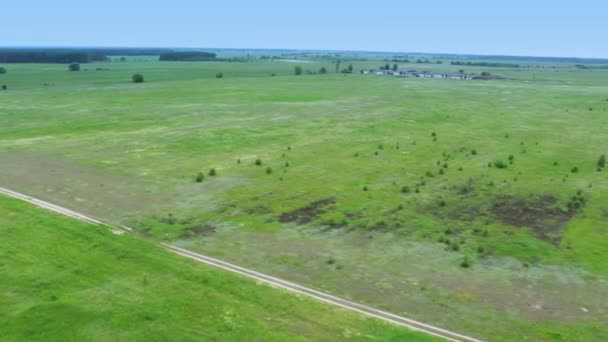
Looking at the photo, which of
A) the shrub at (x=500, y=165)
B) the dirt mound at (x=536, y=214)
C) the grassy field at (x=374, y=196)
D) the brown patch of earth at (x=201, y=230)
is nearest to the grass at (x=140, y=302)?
the grassy field at (x=374, y=196)

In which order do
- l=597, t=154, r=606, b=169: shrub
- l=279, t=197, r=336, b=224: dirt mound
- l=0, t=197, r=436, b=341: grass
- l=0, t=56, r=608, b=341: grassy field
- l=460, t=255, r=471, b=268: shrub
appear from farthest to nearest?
l=597, t=154, r=606, b=169: shrub → l=279, t=197, r=336, b=224: dirt mound → l=460, t=255, r=471, b=268: shrub → l=0, t=56, r=608, b=341: grassy field → l=0, t=197, r=436, b=341: grass

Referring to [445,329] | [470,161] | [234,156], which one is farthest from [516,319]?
[234,156]

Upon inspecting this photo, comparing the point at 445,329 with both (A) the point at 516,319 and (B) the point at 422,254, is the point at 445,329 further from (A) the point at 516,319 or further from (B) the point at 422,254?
(B) the point at 422,254

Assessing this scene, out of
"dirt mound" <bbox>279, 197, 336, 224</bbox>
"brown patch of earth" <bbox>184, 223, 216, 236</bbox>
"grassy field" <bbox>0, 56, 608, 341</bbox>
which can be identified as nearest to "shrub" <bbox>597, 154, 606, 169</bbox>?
"grassy field" <bbox>0, 56, 608, 341</bbox>

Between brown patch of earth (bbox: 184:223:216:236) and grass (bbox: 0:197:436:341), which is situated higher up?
grass (bbox: 0:197:436:341)

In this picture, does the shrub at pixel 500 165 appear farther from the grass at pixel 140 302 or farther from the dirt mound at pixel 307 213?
the grass at pixel 140 302

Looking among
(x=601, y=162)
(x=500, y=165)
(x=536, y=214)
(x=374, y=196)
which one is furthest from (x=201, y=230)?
(x=601, y=162)

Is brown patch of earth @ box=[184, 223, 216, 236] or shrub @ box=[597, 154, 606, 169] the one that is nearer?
brown patch of earth @ box=[184, 223, 216, 236]

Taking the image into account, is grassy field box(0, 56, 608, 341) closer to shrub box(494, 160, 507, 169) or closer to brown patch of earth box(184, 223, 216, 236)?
brown patch of earth box(184, 223, 216, 236)
